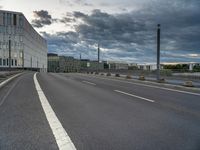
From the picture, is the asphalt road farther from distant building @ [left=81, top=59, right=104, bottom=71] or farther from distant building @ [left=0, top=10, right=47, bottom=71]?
distant building @ [left=0, top=10, right=47, bottom=71]

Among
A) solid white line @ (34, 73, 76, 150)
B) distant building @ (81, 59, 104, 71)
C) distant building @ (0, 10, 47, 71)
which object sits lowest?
solid white line @ (34, 73, 76, 150)

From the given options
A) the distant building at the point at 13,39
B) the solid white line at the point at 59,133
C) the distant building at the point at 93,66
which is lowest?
the solid white line at the point at 59,133

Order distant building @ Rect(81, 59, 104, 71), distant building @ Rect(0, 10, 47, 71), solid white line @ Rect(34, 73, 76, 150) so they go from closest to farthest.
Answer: solid white line @ Rect(34, 73, 76, 150) → distant building @ Rect(81, 59, 104, 71) → distant building @ Rect(0, 10, 47, 71)

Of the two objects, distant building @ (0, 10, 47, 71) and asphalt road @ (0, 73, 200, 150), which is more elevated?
distant building @ (0, 10, 47, 71)

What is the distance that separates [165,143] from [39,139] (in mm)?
2484

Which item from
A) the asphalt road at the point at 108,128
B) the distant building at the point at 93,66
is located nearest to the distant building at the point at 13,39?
the distant building at the point at 93,66

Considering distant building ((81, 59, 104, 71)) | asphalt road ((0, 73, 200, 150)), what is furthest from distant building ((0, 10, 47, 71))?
asphalt road ((0, 73, 200, 150))

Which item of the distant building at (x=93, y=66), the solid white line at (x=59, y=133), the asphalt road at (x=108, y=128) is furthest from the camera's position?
the distant building at (x=93, y=66)

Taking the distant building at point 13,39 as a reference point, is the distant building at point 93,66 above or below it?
below

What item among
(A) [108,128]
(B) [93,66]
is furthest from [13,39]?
(A) [108,128]

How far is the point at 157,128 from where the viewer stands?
6.23 metres

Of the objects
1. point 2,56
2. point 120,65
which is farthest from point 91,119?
point 120,65

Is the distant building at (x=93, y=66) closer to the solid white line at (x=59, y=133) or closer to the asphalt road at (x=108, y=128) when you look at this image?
the asphalt road at (x=108, y=128)

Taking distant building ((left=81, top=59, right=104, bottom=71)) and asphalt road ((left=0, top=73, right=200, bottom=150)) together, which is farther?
distant building ((left=81, top=59, right=104, bottom=71))
